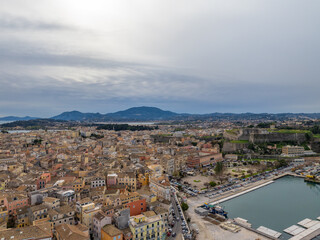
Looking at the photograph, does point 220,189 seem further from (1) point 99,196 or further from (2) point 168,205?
(1) point 99,196

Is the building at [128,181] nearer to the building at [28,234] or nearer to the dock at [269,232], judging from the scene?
the building at [28,234]

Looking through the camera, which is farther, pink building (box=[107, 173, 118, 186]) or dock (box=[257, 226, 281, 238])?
pink building (box=[107, 173, 118, 186])

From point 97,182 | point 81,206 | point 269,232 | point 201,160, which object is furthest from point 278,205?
point 81,206

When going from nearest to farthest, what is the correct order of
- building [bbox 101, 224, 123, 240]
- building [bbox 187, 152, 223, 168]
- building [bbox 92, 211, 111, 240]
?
building [bbox 101, 224, 123, 240] → building [bbox 92, 211, 111, 240] → building [bbox 187, 152, 223, 168]

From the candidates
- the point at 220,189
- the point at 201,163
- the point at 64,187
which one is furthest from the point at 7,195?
the point at 201,163

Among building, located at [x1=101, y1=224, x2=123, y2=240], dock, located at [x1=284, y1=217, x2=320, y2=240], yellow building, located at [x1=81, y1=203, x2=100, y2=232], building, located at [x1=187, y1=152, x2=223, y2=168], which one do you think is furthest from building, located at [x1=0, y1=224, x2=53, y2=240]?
building, located at [x1=187, y1=152, x2=223, y2=168]

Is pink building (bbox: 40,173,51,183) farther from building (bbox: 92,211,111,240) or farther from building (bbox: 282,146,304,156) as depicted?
building (bbox: 282,146,304,156)

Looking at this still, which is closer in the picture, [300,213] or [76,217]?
[76,217]

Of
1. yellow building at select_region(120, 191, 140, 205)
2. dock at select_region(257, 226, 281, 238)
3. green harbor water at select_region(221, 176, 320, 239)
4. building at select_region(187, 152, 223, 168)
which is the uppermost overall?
yellow building at select_region(120, 191, 140, 205)
